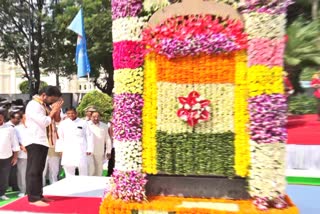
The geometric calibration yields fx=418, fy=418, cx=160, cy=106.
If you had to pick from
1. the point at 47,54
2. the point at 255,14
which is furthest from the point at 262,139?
the point at 47,54

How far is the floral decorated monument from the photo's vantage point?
4246 mm

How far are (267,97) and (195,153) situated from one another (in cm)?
98

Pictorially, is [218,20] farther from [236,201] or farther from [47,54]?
[47,54]

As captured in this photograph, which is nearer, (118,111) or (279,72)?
(279,72)

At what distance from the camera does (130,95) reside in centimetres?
457

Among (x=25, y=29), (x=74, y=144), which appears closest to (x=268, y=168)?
(x=74, y=144)

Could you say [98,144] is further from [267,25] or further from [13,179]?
[267,25]

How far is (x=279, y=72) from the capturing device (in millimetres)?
4215

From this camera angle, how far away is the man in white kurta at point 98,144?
745 centimetres

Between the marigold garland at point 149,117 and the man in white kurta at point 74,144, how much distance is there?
2.54 metres

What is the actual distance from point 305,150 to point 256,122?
5.44m

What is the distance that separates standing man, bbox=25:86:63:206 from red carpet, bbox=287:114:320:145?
6.09 meters

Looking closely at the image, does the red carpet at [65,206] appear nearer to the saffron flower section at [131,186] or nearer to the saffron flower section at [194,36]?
the saffron flower section at [131,186]

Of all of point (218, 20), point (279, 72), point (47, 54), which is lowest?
point (279, 72)
